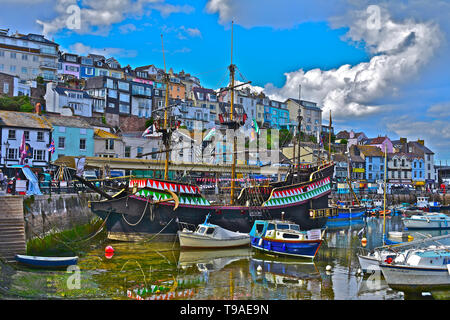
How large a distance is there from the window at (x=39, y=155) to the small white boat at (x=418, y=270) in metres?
40.8

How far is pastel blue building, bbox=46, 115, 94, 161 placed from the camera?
2015 inches

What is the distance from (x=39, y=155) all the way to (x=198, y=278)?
34594 millimetres

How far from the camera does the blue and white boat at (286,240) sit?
24.0 metres

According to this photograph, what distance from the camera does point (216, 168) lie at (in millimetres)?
51375

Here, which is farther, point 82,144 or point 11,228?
point 82,144

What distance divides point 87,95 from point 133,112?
1149 centimetres

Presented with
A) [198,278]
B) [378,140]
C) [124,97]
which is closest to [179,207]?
[198,278]

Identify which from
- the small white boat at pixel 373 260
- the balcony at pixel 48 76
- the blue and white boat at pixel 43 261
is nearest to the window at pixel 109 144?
the balcony at pixel 48 76

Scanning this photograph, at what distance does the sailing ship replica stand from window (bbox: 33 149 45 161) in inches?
810

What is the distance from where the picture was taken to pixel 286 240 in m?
24.5

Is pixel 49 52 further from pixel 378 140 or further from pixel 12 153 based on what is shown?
pixel 378 140

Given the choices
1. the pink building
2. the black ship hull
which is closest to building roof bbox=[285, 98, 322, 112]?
the pink building
